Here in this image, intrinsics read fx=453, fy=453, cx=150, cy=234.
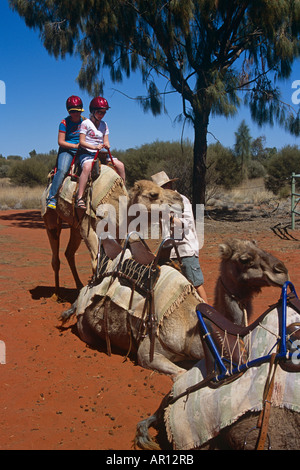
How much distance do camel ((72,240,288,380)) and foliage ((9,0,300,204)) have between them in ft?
32.7

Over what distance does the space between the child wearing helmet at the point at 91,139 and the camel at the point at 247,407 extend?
11.4 feet

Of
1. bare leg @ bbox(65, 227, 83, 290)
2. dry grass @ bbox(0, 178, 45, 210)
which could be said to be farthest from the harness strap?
dry grass @ bbox(0, 178, 45, 210)

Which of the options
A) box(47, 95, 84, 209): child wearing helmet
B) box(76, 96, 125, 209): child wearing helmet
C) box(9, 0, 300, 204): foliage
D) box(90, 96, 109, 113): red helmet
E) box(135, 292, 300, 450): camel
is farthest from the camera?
box(9, 0, 300, 204): foliage

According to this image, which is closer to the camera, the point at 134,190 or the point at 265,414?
the point at 265,414

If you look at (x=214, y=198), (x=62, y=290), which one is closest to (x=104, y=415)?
(x=62, y=290)

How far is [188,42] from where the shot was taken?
1405 cm

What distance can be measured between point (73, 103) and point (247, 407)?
17.1ft

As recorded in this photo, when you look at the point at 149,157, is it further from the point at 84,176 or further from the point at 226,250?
the point at 226,250

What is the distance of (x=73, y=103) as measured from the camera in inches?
255

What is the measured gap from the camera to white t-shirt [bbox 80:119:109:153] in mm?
5992

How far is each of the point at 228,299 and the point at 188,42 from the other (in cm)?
1213

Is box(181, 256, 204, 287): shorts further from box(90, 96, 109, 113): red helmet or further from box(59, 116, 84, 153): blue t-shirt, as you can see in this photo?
box(59, 116, 84, 153): blue t-shirt

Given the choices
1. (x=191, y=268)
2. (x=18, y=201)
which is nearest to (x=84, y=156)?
(x=191, y=268)
